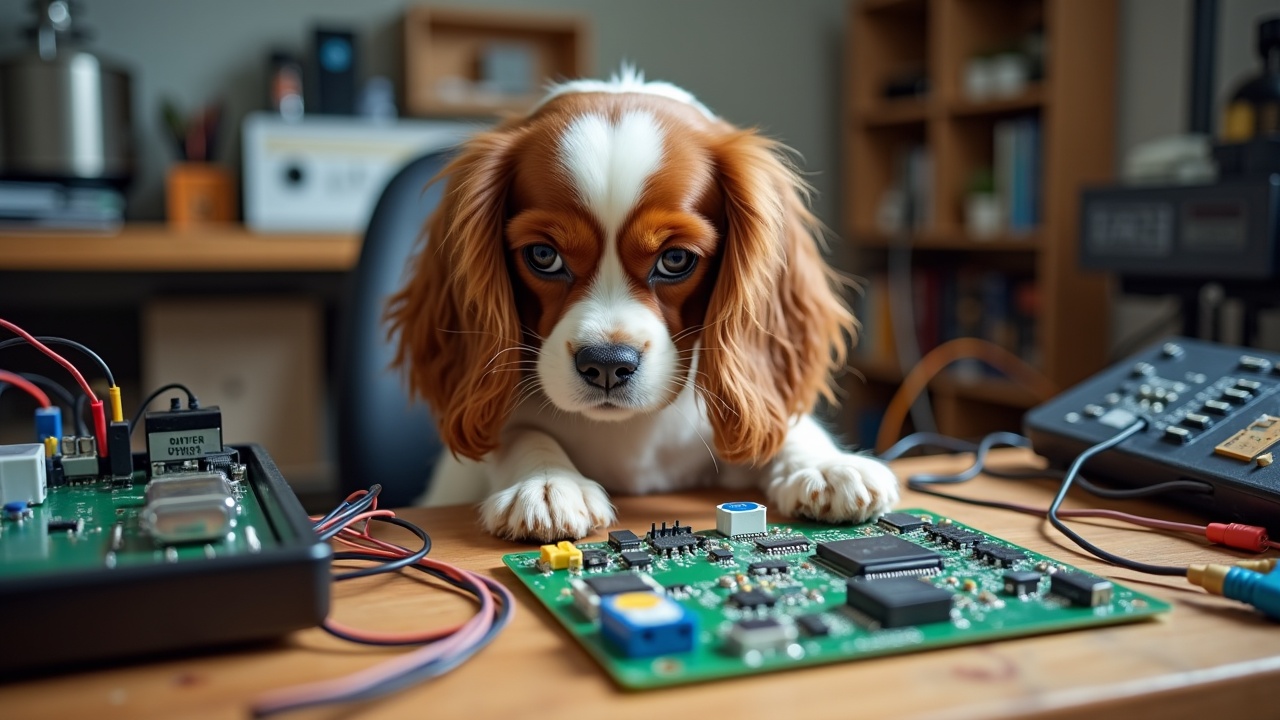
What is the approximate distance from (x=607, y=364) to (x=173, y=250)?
2.21 m

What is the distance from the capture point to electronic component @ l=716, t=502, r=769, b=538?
33.2 inches

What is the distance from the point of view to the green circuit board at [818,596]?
0.59 meters

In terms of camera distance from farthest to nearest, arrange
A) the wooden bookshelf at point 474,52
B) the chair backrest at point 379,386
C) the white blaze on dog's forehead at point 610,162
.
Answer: the wooden bookshelf at point 474,52, the chair backrest at point 379,386, the white blaze on dog's forehead at point 610,162

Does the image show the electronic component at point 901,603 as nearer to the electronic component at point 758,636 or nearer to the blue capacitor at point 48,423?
the electronic component at point 758,636

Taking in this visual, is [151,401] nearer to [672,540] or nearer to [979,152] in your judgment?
[672,540]

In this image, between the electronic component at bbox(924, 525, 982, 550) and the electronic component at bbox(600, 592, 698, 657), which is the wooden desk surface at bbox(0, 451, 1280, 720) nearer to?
the electronic component at bbox(600, 592, 698, 657)

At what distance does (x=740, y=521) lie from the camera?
85cm

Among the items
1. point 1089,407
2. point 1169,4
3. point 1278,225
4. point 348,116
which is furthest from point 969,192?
point 1089,407

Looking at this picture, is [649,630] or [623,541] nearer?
[649,630]

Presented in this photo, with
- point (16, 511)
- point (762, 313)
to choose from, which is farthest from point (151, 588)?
point (762, 313)

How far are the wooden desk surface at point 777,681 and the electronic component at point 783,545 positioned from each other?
0.20 m

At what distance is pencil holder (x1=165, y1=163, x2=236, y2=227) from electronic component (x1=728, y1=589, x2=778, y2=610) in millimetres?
2850

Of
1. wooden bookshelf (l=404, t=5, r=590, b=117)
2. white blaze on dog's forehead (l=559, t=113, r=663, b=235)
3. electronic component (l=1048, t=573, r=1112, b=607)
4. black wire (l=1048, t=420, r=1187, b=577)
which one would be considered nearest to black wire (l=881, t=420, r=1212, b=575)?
black wire (l=1048, t=420, r=1187, b=577)

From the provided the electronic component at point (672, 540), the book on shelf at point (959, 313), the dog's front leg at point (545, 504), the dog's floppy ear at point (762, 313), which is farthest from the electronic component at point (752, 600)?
the book on shelf at point (959, 313)
